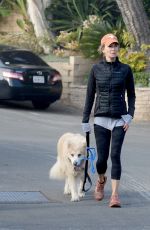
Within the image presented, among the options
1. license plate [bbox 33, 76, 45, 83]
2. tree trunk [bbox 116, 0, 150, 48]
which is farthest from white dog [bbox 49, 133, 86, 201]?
tree trunk [bbox 116, 0, 150, 48]

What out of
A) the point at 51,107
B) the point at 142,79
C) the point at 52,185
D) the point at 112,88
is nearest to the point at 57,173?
the point at 52,185

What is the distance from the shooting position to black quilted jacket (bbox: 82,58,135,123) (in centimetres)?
913

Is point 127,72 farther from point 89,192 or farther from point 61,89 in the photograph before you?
point 61,89

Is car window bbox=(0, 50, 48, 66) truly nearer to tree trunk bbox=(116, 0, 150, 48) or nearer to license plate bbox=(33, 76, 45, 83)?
license plate bbox=(33, 76, 45, 83)

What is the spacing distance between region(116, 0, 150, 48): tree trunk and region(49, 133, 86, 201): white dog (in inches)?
445

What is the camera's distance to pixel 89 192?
33.1 feet

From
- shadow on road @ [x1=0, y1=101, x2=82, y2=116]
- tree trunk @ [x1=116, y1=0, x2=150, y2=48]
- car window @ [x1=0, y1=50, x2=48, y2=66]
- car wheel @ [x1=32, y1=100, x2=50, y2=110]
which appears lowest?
shadow on road @ [x1=0, y1=101, x2=82, y2=116]

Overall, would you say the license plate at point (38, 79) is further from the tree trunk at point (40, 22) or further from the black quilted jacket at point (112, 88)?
the black quilted jacket at point (112, 88)

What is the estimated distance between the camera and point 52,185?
10516 mm

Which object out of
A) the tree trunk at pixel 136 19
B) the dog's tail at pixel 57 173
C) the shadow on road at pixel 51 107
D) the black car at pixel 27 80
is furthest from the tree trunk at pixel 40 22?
the dog's tail at pixel 57 173

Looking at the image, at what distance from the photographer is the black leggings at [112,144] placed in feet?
29.9

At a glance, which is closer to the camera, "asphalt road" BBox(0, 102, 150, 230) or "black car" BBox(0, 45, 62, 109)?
"asphalt road" BBox(0, 102, 150, 230)

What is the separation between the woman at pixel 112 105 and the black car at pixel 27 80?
9.91 metres

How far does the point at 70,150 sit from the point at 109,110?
2.18 ft
